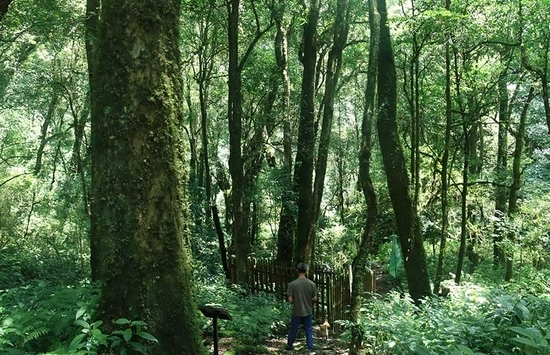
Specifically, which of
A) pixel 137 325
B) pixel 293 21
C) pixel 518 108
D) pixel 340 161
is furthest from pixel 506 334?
pixel 340 161

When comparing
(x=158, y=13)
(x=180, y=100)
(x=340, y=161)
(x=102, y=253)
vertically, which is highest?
(x=340, y=161)

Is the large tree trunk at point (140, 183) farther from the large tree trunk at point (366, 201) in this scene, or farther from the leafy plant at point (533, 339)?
the large tree trunk at point (366, 201)

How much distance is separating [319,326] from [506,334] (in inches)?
346

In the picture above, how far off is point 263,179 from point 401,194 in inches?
311

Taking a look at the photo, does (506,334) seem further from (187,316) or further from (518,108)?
(518,108)

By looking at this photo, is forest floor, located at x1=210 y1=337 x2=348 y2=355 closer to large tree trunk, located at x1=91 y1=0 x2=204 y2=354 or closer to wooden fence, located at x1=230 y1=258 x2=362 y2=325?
wooden fence, located at x1=230 y1=258 x2=362 y2=325

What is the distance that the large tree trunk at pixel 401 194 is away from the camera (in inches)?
392

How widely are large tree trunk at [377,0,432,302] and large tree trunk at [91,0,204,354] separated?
687cm

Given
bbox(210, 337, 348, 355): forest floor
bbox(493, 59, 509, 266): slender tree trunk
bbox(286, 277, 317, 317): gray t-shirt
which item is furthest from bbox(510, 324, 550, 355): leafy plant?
bbox(493, 59, 509, 266): slender tree trunk

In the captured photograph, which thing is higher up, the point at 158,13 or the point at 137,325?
the point at 158,13

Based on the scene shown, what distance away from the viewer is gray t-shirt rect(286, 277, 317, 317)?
29.9ft

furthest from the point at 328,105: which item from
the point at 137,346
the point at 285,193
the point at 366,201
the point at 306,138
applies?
the point at 137,346

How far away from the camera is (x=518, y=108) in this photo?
1858cm

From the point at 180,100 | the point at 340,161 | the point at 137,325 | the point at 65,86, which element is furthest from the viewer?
the point at 340,161
